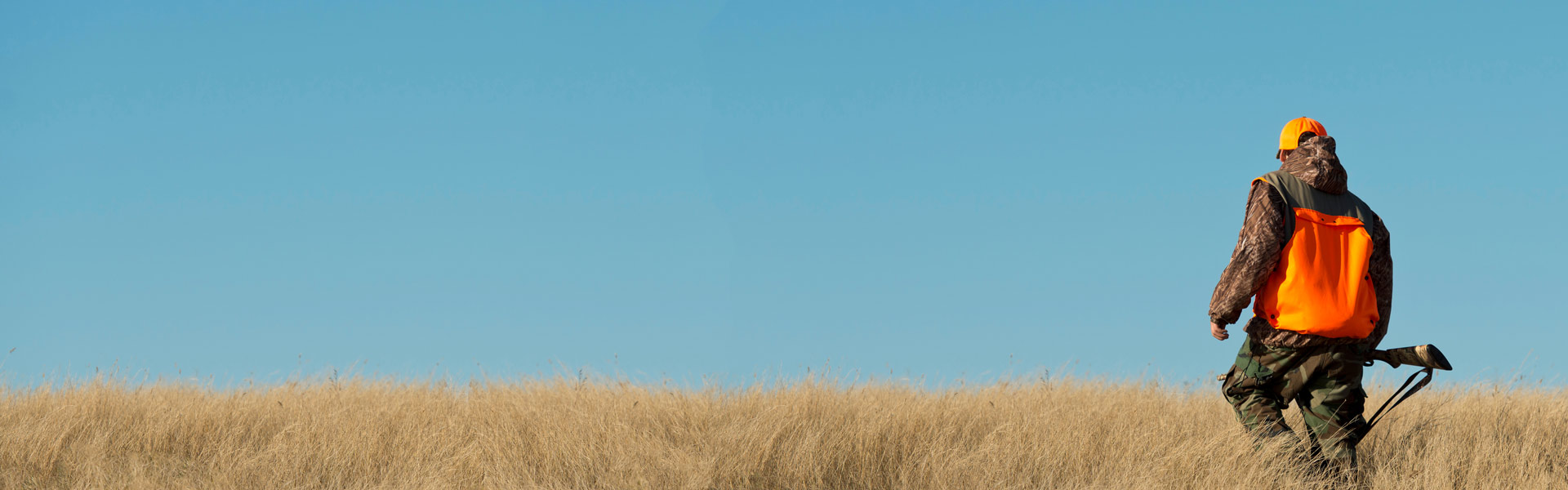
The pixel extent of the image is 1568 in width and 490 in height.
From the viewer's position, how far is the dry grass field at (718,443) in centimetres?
584

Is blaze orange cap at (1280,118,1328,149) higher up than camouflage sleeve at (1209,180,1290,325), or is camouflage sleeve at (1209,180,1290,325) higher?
blaze orange cap at (1280,118,1328,149)

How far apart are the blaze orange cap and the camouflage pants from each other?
1182mm

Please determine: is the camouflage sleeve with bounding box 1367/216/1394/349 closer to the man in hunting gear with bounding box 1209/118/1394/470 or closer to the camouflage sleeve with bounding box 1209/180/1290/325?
the man in hunting gear with bounding box 1209/118/1394/470

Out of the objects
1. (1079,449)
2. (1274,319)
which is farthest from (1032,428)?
(1274,319)

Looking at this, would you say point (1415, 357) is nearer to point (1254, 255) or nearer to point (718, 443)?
point (1254, 255)

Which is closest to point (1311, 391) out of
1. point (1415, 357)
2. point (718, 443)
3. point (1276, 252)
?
point (1415, 357)

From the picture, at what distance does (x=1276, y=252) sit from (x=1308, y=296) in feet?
0.95

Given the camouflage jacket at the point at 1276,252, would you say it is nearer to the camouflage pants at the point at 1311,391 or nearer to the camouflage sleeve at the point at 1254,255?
the camouflage sleeve at the point at 1254,255

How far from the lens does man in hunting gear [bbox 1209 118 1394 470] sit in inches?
205

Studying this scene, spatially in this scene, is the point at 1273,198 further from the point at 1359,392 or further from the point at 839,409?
the point at 839,409

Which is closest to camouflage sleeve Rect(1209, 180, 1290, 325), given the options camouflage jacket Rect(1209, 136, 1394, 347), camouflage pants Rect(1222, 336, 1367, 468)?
camouflage jacket Rect(1209, 136, 1394, 347)

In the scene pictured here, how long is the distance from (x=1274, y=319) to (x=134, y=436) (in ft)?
24.6

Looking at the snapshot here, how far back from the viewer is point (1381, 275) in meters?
5.59

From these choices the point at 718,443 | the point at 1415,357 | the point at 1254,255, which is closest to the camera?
the point at 1254,255
